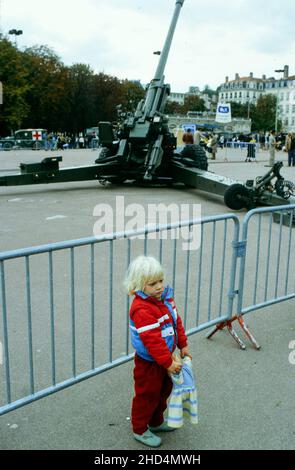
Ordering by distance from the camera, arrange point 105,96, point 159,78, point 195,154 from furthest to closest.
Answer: point 105,96
point 195,154
point 159,78

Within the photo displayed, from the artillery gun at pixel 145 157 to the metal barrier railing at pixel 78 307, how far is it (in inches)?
225

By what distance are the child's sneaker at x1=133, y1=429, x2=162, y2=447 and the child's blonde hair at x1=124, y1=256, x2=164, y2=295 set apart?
34.8 inches

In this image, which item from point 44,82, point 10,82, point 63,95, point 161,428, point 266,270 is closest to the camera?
point 161,428

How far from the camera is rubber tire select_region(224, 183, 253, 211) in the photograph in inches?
393

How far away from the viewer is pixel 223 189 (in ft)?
36.1

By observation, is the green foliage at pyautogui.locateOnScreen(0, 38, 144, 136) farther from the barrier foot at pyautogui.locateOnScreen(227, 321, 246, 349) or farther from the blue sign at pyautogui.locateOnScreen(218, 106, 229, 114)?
the barrier foot at pyautogui.locateOnScreen(227, 321, 246, 349)

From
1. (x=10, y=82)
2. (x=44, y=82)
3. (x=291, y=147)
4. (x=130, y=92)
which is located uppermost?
(x=130, y=92)

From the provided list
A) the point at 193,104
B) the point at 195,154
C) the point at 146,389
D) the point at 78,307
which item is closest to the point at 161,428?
the point at 146,389

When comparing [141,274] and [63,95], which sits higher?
[63,95]

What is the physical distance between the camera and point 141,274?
8.88 feet

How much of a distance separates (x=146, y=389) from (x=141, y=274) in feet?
2.28

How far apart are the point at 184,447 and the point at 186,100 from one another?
135 m

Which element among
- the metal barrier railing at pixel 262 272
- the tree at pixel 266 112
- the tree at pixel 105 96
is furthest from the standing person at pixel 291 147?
the tree at pixel 266 112

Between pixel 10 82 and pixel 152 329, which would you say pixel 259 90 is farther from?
pixel 152 329
